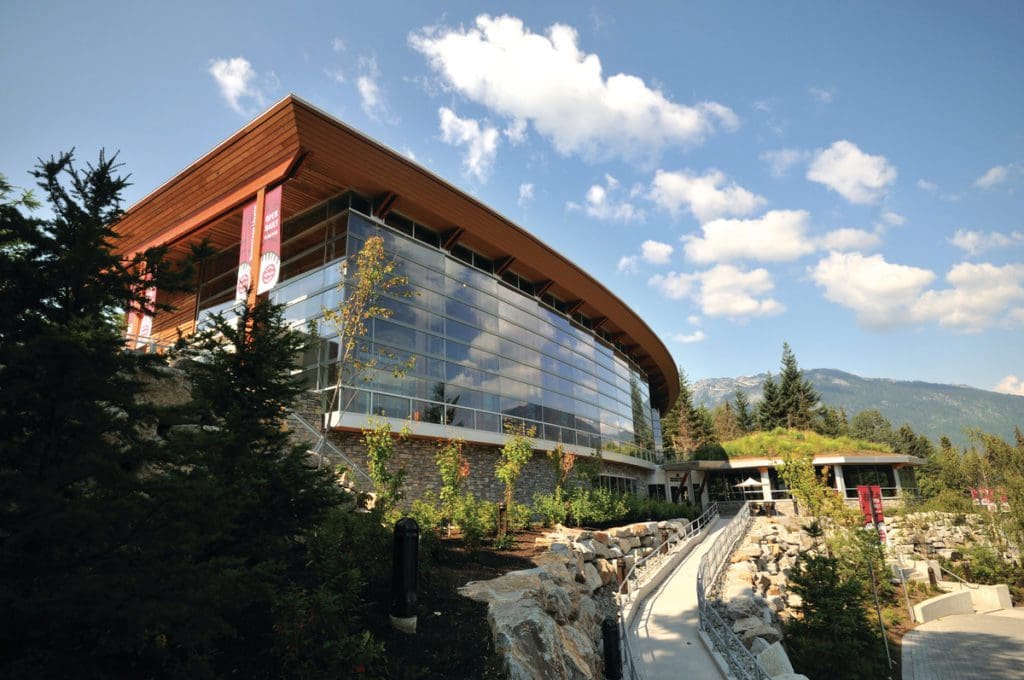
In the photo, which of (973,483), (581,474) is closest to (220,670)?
(581,474)

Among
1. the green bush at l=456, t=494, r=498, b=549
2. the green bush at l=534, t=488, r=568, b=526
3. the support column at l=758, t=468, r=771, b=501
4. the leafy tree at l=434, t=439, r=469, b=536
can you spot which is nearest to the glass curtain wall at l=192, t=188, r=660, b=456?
the leafy tree at l=434, t=439, r=469, b=536

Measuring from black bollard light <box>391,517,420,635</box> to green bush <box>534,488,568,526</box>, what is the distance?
13258 millimetres

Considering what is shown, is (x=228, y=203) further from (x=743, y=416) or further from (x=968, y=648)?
(x=743, y=416)

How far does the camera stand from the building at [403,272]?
705 inches

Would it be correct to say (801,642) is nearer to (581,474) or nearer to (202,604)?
(581,474)

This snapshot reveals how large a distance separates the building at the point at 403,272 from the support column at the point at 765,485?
925 inches

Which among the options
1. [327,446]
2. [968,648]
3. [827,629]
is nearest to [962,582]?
[968,648]

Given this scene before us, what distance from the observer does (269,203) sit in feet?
60.4

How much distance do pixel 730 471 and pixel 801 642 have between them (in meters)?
36.4

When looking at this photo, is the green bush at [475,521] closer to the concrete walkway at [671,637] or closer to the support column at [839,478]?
the concrete walkway at [671,637]

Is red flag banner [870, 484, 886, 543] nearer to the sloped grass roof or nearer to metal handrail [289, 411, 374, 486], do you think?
the sloped grass roof

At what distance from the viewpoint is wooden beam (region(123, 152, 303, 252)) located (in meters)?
18.0

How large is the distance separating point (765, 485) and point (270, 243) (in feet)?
143

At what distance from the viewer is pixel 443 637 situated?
7.04 meters
